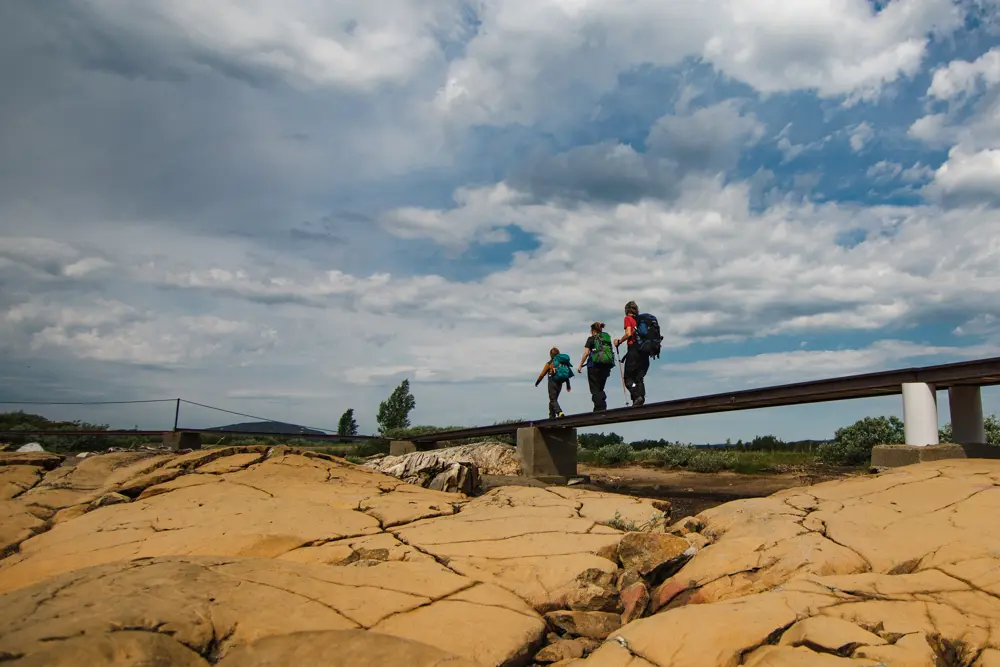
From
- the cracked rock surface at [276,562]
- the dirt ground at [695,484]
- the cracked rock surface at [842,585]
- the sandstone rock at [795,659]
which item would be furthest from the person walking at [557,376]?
the sandstone rock at [795,659]

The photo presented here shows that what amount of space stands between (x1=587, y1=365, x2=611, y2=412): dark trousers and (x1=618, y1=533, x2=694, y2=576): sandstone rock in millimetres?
8604

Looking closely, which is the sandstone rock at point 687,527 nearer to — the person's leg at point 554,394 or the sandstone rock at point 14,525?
the sandstone rock at point 14,525

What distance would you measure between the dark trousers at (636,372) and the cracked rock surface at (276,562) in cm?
532

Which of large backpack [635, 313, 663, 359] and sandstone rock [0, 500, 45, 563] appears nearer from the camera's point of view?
sandstone rock [0, 500, 45, 563]

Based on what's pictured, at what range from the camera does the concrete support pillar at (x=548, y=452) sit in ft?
47.4

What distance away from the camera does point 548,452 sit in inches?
579

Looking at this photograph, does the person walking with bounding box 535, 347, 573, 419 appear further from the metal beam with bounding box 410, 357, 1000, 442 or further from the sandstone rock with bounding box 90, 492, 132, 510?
the sandstone rock with bounding box 90, 492, 132, 510

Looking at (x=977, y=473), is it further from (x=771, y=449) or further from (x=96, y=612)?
(x=771, y=449)

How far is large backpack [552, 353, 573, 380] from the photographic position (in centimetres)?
1484

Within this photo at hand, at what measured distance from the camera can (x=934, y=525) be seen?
4.83 m

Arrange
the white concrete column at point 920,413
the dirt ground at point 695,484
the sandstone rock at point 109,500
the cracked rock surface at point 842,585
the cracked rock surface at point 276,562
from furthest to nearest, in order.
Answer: the dirt ground at point 695,484, the white concrete column at point 920,413, the sandstone rock at point 109,500, the cracked rock surface at point 842,585, the cracked rock surface at point 276,562

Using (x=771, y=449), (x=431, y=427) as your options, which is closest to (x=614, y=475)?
(x=771, y=449)

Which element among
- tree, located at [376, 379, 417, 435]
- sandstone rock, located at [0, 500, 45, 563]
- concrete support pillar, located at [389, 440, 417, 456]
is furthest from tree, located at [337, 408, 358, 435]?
sandstone rock, located at [0, 500, 45, 563]

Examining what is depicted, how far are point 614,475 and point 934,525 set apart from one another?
11.2 metres
